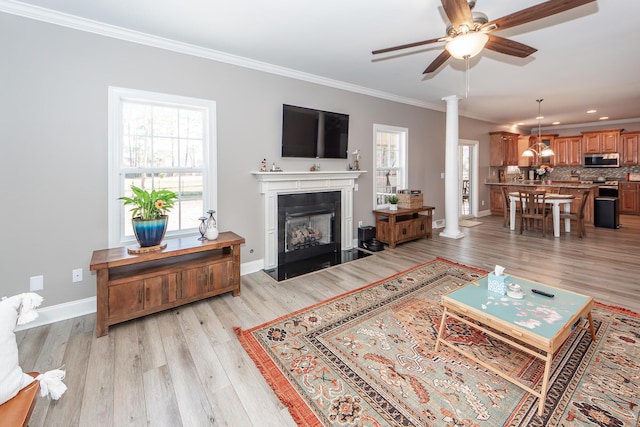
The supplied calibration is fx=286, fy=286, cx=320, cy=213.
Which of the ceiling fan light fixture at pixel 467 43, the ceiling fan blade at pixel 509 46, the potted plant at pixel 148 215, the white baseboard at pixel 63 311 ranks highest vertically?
the ceiling fan blade at pixel 509 46

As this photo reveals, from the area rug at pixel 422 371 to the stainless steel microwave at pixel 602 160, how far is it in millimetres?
8068

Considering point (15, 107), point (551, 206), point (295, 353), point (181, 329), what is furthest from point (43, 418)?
point (551, 206)

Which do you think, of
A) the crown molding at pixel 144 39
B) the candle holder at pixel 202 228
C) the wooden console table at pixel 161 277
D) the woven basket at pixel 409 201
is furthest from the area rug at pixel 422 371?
the crown molding at pixel 144 39

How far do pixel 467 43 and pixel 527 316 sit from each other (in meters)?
1.99

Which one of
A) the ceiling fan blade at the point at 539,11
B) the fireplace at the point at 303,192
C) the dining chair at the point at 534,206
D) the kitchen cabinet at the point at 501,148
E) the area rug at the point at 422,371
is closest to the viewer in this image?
the area rug at the point at 422,371

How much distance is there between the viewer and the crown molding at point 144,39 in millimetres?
2480

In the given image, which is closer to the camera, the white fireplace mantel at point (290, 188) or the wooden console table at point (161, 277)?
the wooden console table at point (161, 277)

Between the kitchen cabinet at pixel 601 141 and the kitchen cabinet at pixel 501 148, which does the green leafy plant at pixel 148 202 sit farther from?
the kitchen cabinet at pixel 601 141

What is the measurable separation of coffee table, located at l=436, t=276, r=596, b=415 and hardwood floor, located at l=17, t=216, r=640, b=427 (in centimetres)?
134

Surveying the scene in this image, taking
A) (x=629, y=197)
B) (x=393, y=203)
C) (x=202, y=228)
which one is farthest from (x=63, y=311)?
(x=629, y=197)

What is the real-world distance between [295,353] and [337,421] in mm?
653

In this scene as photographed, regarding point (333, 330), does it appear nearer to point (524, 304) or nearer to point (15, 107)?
point (524, 304)

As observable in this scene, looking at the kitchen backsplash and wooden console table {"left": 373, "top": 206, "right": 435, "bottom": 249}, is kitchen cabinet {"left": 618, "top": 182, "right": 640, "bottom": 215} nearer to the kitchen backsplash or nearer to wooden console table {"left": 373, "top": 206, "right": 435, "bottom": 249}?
the kitchen backsplash

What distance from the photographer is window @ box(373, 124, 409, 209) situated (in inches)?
218
